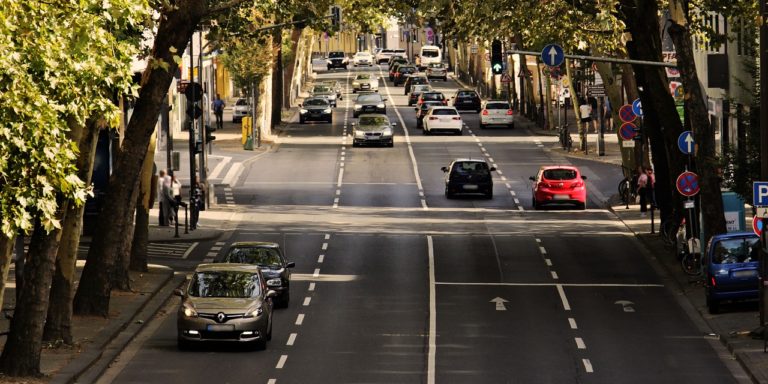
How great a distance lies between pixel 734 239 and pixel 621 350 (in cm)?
499

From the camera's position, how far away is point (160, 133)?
7588 centimetres

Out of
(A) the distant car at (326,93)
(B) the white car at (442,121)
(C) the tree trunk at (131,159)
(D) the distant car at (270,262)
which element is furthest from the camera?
(A) the distant car at (326,93)

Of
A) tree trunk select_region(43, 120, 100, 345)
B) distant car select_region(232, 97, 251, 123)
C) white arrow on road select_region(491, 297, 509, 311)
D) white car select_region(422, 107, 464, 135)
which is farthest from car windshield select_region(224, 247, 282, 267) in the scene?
distant car select_region(232, 97, 251, 123)

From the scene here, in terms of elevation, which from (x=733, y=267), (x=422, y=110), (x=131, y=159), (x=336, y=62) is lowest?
(x=733, y=267)

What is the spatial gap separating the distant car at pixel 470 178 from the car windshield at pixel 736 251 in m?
25.3

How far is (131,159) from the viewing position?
31141 millimetres

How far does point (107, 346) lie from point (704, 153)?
14.1m

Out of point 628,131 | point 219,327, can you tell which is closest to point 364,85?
point 628,131

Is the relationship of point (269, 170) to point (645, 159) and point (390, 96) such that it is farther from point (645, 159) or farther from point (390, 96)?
point (390, 96)

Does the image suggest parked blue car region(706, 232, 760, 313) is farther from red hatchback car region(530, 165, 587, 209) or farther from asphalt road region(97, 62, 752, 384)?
red hatchback car region(530, 165, 587, 209)

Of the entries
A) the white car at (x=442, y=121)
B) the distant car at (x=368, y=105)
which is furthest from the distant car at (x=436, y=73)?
the white car at (x=442, y=121)

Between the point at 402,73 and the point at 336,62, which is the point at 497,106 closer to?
the point at 402,73

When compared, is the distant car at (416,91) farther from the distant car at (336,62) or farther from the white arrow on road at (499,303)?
the white arrow on road at (499,303)

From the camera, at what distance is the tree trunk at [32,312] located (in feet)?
82.4
